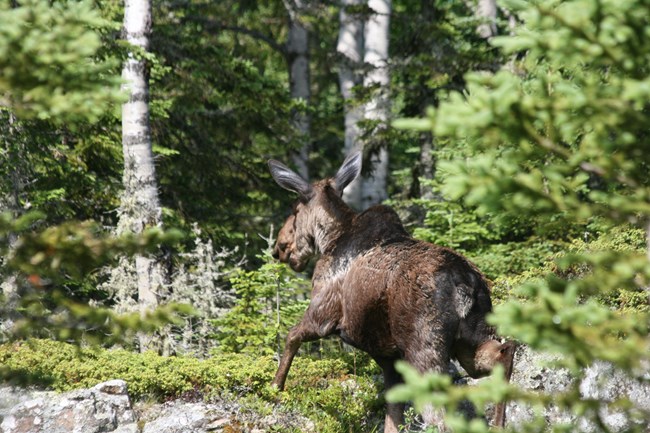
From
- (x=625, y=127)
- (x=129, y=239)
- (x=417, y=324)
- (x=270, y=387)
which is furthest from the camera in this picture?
(x=270, y=387)

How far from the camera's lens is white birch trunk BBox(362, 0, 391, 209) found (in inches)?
652

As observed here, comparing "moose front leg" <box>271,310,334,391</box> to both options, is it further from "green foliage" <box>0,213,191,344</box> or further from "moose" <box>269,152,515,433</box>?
"green foliage" <box>0,213,191,344</box>

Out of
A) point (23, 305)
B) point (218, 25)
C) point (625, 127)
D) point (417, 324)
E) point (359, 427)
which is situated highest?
point (218, 25)

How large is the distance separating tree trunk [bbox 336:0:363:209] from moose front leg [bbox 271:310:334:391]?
25.4ft

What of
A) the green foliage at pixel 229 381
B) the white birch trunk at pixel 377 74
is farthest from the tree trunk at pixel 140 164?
the white birch trunk at pixel 377 74

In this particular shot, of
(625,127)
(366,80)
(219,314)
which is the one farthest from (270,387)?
(366,80)

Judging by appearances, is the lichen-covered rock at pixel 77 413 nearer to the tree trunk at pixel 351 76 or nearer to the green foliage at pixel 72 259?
the green foliage at pixel 72 259

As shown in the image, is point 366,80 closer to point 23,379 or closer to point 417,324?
point 417,324

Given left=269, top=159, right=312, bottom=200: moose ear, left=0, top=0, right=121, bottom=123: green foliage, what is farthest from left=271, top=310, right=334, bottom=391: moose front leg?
left=0, top=0, right=121, bottom=123: green foliage

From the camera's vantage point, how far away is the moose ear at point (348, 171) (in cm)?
848

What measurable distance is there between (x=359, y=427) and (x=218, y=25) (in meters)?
11.4

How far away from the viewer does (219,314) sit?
457 inches

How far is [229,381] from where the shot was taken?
8.72 meters

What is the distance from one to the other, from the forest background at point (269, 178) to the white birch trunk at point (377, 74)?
7 centimetres
